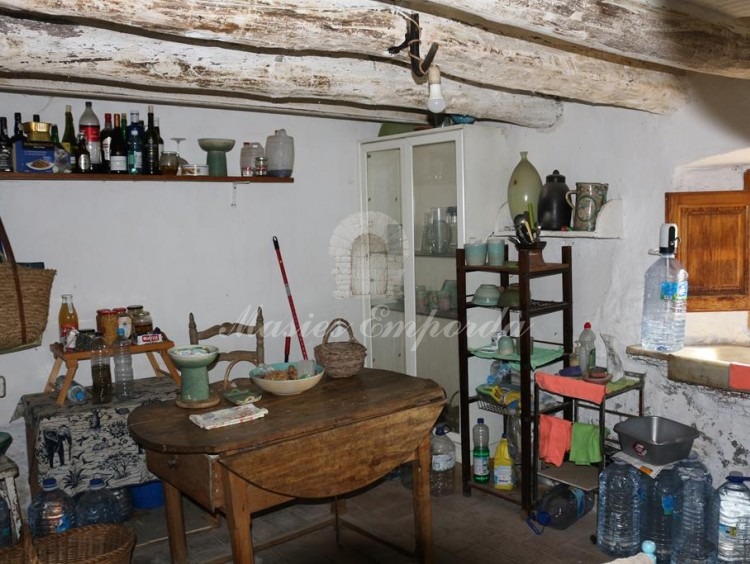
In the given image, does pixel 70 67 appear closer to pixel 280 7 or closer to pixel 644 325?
pixel 280 7

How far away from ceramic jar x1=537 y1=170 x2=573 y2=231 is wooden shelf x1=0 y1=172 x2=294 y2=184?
4.91 feet

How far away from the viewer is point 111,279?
371cm

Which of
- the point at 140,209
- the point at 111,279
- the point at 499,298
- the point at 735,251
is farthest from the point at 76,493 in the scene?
the point at 735,251

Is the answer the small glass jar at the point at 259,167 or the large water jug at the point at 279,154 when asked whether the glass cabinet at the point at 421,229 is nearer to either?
the large water jug at the point at 279,154

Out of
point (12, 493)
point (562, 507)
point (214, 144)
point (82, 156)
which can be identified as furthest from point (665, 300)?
point (12, 493)

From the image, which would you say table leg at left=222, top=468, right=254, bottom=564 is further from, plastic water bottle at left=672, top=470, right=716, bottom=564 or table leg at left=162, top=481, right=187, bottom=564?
plastic water bottle at left=672, top=470, right=716, bottom=564

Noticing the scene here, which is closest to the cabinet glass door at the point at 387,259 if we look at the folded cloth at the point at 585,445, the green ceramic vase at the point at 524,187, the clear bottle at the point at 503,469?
the green ceramic vase at the point at 524,187

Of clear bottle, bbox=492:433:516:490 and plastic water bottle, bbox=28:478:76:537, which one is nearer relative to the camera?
plastic water bottle, bbox=28:478:76:537

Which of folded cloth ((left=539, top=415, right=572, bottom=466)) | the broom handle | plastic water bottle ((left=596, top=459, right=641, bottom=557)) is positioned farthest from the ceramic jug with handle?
the broom handle

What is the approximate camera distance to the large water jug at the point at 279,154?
4.05 m

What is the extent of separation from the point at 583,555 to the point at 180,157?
2.89m

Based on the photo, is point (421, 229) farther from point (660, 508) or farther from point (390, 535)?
point (660, 508)

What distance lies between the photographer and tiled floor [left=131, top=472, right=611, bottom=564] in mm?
3020

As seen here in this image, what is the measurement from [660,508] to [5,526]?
285cm
